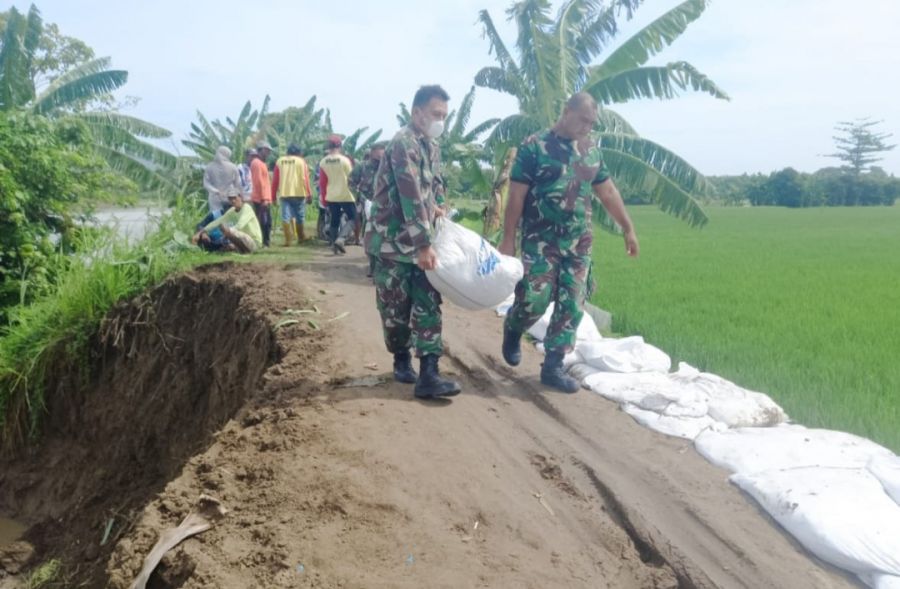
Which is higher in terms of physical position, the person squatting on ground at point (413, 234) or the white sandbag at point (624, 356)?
the person squatting on ground at point (413, 234)

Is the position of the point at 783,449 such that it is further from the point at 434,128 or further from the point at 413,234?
the point at 434,128

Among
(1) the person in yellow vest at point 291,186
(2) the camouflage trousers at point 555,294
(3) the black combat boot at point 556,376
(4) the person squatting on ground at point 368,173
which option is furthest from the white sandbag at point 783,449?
(1) the person in yellow vest at point 291,186

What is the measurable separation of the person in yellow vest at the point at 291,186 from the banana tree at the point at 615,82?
2.76m

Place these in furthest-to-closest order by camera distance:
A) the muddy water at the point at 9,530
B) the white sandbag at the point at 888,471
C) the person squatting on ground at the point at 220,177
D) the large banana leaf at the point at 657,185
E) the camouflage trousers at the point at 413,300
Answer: the person squatting on ground at the point at 220,177 < the large banana leaf at the point at 657,185 < the muddy water at the point at 9,530 < the camouflage trousers at the point at 413,300 < the white sandbag at the point at 888,471

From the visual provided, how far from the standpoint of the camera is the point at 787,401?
180 inches

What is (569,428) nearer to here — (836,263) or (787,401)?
(787,401)

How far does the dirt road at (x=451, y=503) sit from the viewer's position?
268 cm

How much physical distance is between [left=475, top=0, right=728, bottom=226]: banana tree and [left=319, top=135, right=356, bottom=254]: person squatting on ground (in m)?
1.98

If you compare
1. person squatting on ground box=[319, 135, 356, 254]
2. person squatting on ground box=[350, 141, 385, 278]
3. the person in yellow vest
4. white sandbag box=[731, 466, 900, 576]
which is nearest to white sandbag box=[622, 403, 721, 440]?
white sandbag box=[731, 466, 900, 576]

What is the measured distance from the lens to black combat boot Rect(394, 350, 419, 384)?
14.2 ft

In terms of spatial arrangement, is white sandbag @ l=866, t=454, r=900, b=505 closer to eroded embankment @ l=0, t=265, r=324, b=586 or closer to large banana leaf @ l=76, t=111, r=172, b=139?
eroded embankment @ l=0, t=265, r=324, b=586

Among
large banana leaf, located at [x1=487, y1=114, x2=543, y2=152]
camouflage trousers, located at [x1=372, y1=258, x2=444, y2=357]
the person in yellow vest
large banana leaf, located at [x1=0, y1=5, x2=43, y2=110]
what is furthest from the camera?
large banana leaf, located at [x1=0, y1=5, x2=43, y2=110]

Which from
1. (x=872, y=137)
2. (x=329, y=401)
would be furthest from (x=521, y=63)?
(x=872, y=137)

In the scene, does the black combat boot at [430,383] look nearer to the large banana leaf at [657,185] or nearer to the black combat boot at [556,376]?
the black combat boot at [556,376]
